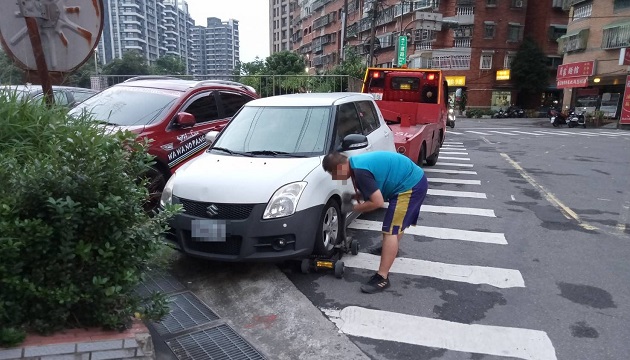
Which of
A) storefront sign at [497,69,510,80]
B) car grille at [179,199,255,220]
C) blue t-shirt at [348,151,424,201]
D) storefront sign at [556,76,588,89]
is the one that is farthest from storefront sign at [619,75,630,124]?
car grille at [179,199,255,220]

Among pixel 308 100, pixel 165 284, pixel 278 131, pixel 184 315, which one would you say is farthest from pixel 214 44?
pixel 184 315

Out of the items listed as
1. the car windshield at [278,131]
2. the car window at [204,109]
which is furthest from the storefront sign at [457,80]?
the car windshield at [278,131]

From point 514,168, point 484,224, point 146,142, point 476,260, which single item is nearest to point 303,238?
point 146,142

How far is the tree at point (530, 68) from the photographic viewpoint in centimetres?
4506

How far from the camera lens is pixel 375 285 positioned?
4312mm

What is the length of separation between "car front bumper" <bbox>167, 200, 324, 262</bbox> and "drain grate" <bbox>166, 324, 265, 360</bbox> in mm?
810

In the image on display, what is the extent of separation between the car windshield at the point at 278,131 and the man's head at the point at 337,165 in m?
0.86

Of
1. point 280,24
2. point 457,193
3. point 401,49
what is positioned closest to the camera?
point 457,193

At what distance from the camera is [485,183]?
9.53m

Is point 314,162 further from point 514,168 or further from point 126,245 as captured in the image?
point 514,168

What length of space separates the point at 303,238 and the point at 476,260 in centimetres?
215

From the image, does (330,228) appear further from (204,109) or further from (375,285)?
(204,109)

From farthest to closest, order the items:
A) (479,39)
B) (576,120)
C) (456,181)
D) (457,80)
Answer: (457,80), (479,39), (576,120), (456,181)

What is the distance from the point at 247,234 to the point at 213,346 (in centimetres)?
106
